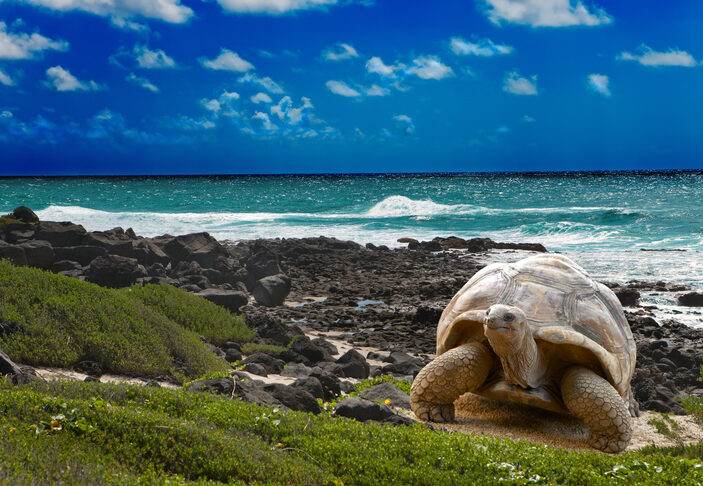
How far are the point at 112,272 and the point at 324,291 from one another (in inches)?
242

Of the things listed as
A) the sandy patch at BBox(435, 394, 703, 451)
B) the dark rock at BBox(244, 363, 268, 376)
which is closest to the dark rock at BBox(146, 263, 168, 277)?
the dark rock at BBox(244, 363, 268, 376)

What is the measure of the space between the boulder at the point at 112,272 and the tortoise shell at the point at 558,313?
1035 cm

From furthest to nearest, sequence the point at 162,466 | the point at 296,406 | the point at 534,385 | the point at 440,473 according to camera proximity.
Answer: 1. the point at 296,406
2. the point at 534,385
3. the point at 440,473
4. the point at 162,466

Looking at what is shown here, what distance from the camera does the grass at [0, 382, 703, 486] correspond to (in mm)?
4688

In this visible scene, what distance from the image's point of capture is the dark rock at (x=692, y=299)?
1655 centimetres

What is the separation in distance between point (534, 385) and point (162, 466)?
12.8ft

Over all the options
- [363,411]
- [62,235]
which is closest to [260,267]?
[62,235]

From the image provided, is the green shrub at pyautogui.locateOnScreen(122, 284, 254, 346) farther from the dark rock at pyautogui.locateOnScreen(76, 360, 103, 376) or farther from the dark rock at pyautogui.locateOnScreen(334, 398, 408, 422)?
the dark rock at pyautogui.locateOnScreen(334, 398, 408, 422)

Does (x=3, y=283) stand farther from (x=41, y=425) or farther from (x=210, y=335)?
(x=41, y=425)

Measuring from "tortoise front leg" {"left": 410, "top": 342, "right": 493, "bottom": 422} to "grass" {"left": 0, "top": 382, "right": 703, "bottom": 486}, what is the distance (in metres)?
0.78

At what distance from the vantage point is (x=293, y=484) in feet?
16.0

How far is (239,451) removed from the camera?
5.21m

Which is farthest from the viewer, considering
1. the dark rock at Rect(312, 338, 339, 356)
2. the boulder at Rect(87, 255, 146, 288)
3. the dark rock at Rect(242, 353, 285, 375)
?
the boulder at Rect(87, 255, 146, 288)

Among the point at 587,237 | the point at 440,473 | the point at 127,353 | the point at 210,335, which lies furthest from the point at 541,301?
the point at 587,237
